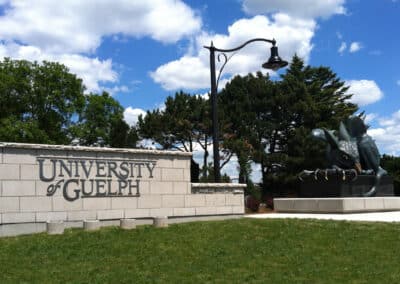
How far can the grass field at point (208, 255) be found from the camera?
7.54 m

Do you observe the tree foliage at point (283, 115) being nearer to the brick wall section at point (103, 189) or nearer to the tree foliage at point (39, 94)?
the tree foliage at point (39, 94)

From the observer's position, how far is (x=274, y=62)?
50.0 ft

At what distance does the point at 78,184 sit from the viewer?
1248 cm

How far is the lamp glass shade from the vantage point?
50.1ft

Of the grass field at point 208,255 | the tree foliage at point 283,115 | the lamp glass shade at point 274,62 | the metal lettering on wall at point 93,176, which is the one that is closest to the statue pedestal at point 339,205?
the lamp glass shade at point 274,62

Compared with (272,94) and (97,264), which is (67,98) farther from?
(97,264)

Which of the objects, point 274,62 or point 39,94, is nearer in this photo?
point 274,62

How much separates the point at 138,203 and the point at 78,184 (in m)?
1.77

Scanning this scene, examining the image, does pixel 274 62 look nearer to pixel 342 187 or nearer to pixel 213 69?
pixel 213 69

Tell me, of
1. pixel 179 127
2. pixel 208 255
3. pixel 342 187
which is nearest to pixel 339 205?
pixel 342 187

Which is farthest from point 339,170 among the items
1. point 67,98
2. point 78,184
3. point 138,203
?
point 67,98

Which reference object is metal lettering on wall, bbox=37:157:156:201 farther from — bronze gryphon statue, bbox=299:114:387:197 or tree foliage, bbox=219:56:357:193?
tree foliage, bbox=219:56:357:193

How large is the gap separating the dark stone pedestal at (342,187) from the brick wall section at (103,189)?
14.1 ft

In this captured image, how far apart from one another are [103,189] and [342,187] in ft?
29.3
